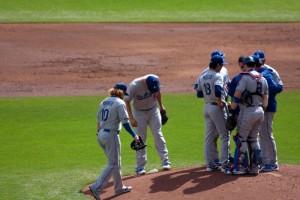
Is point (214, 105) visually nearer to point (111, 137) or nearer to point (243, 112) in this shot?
point (243, 112)

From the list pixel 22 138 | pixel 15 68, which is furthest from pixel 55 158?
pixel 15 68

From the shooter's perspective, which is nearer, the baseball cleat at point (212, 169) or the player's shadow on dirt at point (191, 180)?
the player's shadow on dirt at point (191, 180)

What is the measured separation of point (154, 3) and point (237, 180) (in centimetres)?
2331

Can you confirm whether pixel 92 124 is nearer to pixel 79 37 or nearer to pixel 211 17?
pixel 79 37

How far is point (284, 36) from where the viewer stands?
27.5 meters

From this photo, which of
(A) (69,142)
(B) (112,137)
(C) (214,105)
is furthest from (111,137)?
(A) (69,142)

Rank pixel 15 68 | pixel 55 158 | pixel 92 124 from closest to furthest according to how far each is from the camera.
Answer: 1. pixel 55 158
2. pixel 92 124
3. pixel 15 68

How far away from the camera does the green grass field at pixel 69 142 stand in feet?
41.3

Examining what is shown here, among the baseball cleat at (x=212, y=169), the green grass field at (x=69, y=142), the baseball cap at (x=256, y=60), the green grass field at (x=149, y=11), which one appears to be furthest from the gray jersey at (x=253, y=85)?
the green grass field at (x=149, y=11)

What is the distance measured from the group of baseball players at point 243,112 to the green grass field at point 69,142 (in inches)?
63.5

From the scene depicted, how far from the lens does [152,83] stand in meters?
12.3

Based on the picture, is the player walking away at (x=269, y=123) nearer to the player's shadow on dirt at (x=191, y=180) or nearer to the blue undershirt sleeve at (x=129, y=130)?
the player's shadow on dirt at (x=191, y=180)

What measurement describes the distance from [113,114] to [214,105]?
5.22 ft

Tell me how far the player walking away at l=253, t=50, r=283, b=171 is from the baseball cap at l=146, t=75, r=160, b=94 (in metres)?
1.62
